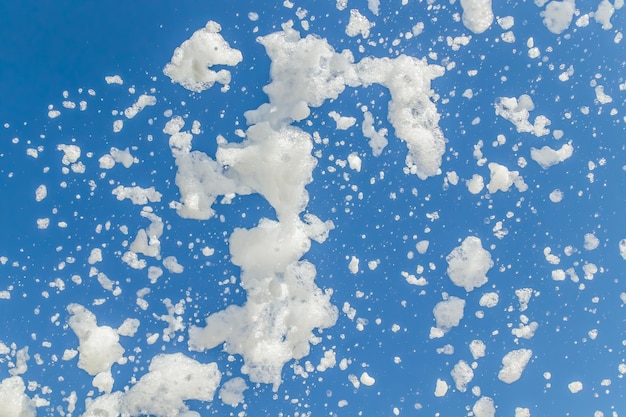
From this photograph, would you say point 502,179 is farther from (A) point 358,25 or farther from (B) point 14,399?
(B) point 14,399

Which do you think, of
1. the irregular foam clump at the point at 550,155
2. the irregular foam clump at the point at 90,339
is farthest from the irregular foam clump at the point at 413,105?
the irregular foam clump at the point at 90,339

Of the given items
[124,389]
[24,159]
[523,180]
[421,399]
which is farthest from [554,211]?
[24,159]

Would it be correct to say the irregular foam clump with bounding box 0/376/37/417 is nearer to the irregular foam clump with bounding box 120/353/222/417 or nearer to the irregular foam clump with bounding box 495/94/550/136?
the irregular foam clump with bounding box 120/353/222/417

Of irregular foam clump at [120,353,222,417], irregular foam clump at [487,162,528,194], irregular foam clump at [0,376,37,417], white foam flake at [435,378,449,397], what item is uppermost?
Result: irregular foam clump at [487,162,528,194]

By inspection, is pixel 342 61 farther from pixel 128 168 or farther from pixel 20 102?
pixel 20 102

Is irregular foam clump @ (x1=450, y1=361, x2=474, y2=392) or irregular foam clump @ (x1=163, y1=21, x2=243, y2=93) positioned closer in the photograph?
irregular foam clump @ (x1=163, y1=21, x2=243, y2=93)

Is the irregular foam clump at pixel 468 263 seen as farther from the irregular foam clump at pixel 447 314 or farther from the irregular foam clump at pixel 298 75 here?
the irregular foam clump at pixel 298 75

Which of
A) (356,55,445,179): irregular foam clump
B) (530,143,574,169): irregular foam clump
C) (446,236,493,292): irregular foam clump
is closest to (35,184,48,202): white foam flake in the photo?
(356,55,445,179): irregular foam clump
